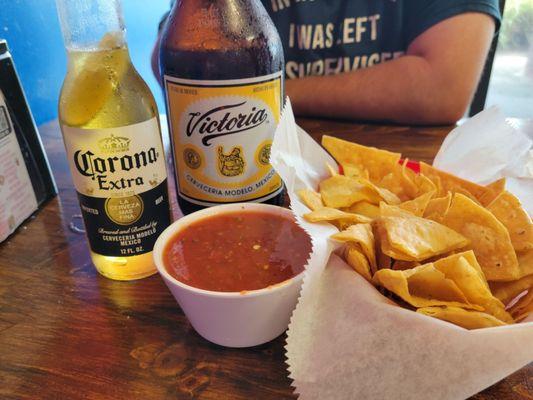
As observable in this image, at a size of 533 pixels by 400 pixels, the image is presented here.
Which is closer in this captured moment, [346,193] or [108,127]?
[108,127]

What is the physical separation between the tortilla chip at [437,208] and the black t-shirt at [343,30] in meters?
1.15

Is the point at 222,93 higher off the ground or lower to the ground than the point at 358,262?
higher

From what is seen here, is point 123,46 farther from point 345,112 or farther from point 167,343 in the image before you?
point 345,112

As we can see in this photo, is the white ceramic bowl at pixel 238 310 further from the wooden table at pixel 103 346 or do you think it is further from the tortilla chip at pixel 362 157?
the tortilla chip at pixel 362 157

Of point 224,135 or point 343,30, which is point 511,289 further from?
point 343,30

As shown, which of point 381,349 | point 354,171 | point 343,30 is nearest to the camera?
point 381,349

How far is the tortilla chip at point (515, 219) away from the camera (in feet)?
2.07

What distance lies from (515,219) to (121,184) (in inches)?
21.3

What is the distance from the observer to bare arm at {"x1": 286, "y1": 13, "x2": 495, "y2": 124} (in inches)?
61.2

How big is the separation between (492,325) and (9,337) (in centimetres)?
59

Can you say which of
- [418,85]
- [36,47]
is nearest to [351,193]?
[418,85]

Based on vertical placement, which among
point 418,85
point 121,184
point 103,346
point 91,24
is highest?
point 91,24

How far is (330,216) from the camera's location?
0.62 meters

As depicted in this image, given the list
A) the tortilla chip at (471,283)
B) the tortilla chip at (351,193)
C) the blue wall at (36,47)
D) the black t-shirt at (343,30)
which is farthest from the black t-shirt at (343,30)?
the tortilla chip at (471,283)
